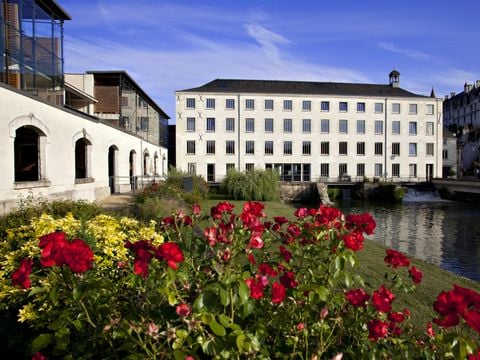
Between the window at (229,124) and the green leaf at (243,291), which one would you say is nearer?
the green leaf at (243,291)

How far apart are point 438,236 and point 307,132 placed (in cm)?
2908

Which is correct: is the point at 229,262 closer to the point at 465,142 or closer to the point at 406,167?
the point at 406,167

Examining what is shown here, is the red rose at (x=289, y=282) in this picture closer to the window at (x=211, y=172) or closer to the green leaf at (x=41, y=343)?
the green leaf at (x=41, y=343)

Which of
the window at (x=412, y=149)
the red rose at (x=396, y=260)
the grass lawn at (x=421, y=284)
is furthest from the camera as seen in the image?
the window at (x=412, y=149)

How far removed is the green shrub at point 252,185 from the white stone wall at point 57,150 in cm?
711

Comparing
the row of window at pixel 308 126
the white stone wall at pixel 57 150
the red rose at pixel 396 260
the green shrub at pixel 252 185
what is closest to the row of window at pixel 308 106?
the row of window at pixel 308 126

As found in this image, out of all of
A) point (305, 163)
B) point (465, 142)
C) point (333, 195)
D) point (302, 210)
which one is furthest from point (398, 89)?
point (302, 210)

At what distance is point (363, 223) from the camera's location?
99.7 inches

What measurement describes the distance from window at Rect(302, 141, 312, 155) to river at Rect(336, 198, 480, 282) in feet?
61.7

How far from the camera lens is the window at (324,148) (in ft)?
145

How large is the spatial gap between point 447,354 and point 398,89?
5132cm

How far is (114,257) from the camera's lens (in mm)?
3678

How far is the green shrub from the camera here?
2542 cm

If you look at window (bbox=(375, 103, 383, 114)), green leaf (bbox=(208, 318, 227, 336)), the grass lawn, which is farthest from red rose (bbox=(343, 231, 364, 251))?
window (bbox=(375, 103, 383, 114))
